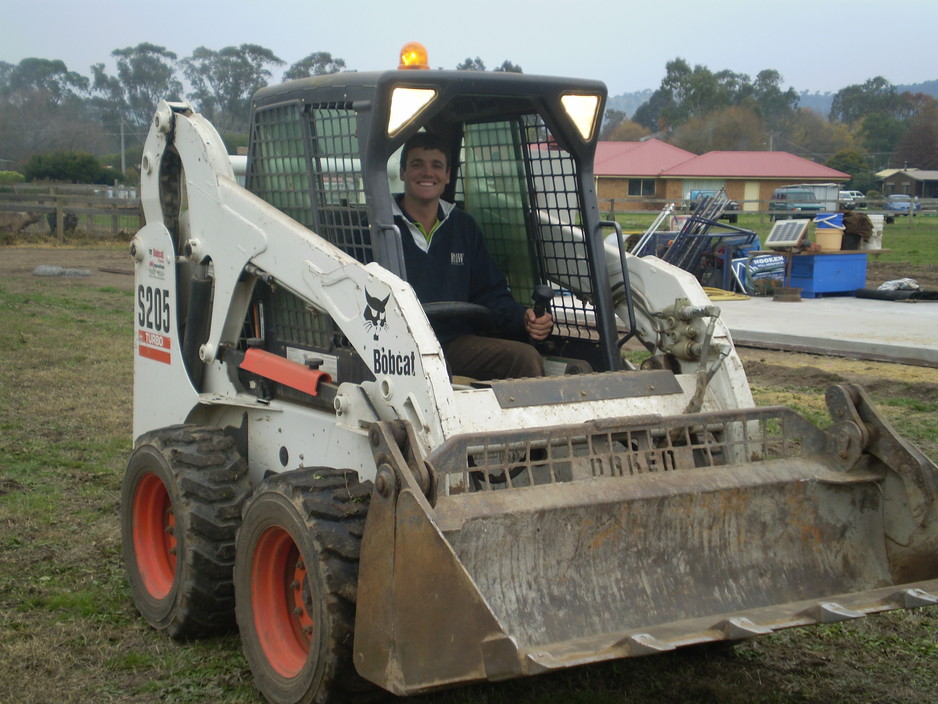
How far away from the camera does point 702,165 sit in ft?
232

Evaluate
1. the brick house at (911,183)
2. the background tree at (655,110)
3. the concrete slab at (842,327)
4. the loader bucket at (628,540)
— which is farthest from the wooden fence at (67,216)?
the background tree at (655,110)

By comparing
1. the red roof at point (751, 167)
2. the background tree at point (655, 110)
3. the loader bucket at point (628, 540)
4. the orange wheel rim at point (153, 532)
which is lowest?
the orange wheel rim at point (153, 532)

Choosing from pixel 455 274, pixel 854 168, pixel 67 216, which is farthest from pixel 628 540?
pixel 854 168

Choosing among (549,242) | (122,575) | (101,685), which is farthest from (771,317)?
(101,685)

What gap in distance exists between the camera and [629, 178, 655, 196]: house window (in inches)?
2845

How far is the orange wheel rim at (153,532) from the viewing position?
4906 mm

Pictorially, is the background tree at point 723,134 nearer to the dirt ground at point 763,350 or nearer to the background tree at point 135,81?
the background tree at point 135,81

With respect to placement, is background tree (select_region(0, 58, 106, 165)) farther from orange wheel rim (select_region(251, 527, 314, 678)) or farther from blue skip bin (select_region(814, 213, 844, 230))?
orange wheel rim (select_region(251, 527, 314, 678))

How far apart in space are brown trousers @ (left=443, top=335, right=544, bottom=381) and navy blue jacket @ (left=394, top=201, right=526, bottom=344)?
10 cm

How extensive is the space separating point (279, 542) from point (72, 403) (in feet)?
18.4

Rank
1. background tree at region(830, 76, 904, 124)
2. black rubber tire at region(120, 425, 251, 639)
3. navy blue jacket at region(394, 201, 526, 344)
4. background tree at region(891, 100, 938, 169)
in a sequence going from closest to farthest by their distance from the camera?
black rubber tire at region(120, 425, 251, 639) < navy blue jacket at region(394, 201, 526, 344) < background tree at region(891, 100, 938, 169) < background tree at region(830, 76, 904, 124)

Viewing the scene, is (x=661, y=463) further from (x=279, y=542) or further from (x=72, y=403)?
(x=72, y=403)

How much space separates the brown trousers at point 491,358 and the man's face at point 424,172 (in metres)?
0.63

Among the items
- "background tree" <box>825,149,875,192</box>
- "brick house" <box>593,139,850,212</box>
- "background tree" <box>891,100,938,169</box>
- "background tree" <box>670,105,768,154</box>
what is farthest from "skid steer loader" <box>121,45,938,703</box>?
"background tree" <box>891,100,938,169</box>
